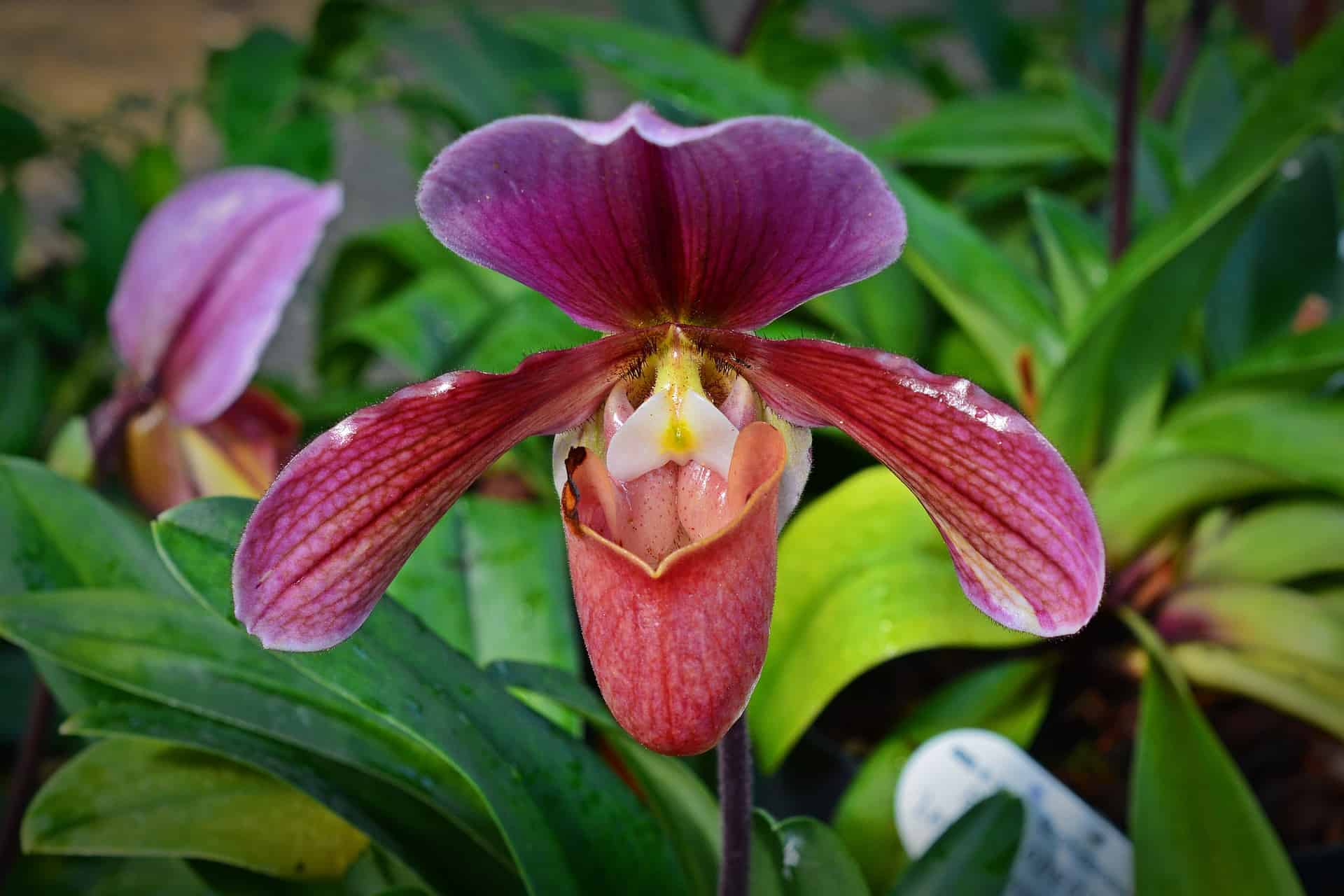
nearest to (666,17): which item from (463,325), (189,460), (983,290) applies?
(463,325)

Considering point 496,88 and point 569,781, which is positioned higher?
point 496,88

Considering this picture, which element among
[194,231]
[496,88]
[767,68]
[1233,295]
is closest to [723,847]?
[194,231]

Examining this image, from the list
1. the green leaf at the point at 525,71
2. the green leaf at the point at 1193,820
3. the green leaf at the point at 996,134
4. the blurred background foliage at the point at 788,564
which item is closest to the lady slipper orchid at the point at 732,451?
the blurred background foliage at the point at 788,564

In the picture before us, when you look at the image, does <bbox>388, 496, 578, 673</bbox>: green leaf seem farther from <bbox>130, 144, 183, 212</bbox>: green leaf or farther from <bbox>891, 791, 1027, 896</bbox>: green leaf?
<bbox>130, 144, 183, 212</bbox>: green leaf

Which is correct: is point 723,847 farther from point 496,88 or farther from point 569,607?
point 496,88

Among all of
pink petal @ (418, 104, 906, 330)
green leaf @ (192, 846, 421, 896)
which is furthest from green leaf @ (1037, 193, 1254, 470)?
green leaf @ (192, 846, 421, 896)

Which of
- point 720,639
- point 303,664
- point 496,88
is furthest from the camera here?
point 496,88
